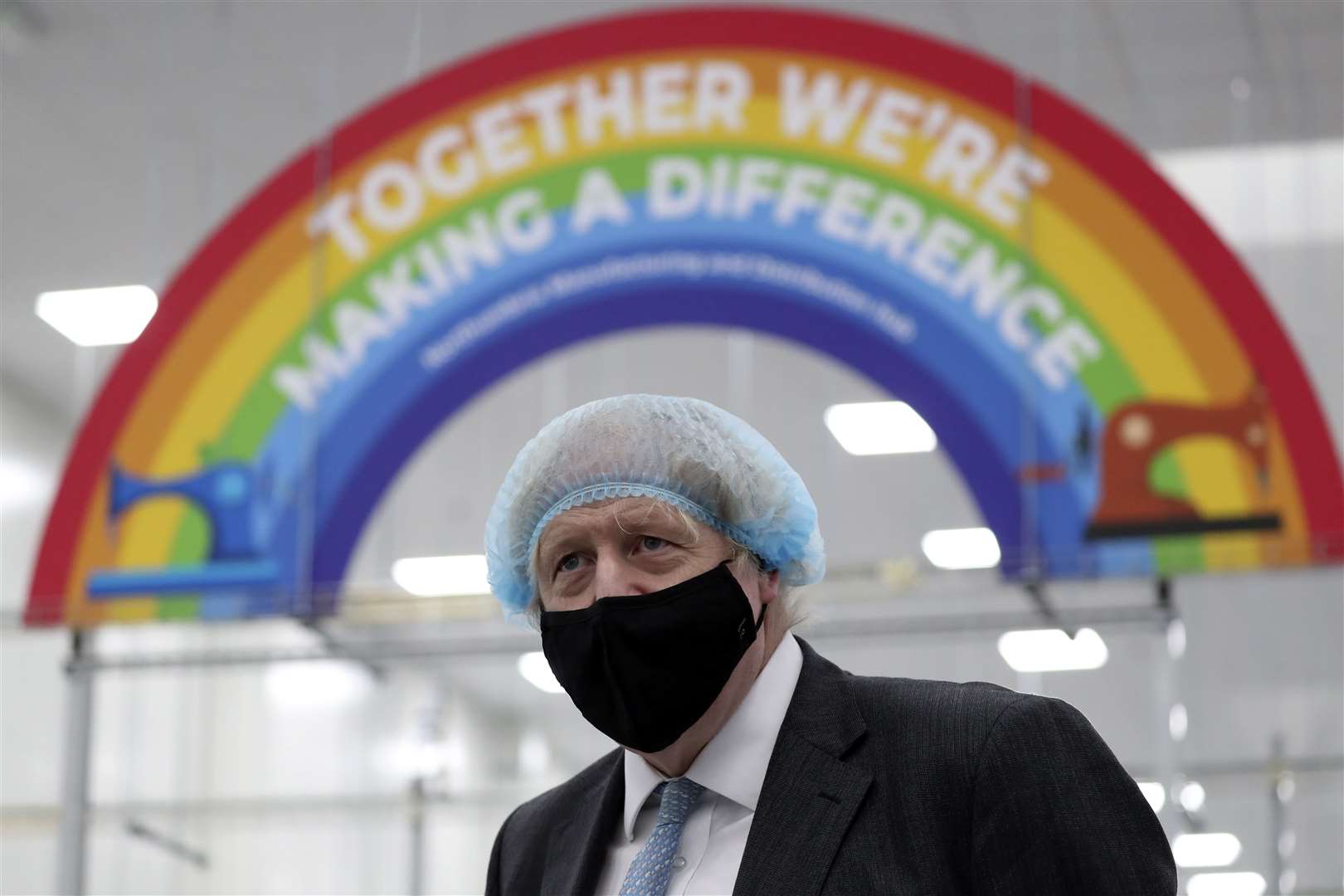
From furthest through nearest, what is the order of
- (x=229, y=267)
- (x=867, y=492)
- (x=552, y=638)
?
(x=229, y=267)
(x=867, y=492)
(x=552, y=638)

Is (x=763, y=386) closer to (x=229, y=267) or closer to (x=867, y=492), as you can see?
(x=867, y=492)

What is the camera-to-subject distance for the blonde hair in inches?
80.2

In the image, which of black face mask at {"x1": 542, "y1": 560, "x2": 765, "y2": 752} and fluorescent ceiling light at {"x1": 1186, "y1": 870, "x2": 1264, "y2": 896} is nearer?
black face mask at {"x1": 542, "y1": 560, "x2": 765, "y2": 752}

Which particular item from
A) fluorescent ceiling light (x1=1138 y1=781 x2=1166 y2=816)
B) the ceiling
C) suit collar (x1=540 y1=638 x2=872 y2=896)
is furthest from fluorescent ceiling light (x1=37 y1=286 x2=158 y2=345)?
suit collar (x1=540 y1=638 x2=872 y2=896)

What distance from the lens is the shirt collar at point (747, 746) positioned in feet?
6.67

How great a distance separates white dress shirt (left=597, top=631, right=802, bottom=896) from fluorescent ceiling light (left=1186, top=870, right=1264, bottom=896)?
8.22 feet

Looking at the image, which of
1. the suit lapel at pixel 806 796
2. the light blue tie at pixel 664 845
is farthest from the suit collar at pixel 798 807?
the light blue tie at pixel 664 845

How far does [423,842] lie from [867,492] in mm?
1321

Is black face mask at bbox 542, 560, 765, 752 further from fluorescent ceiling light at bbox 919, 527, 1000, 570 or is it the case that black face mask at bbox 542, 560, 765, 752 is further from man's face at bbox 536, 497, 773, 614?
fluorescent ceiling light at bbox 919, 527, 1000, 570

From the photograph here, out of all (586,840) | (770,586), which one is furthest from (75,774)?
(770,586)

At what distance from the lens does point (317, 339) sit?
486 cm

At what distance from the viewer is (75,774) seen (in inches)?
190

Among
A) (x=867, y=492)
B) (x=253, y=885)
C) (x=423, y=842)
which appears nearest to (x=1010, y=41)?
(x=867, y=492)

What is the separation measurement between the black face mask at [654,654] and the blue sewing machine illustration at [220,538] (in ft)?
9.19
